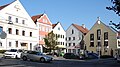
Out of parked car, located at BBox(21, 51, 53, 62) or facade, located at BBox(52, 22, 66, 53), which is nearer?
parked car, located at BBox(21, 51, 53, 62)

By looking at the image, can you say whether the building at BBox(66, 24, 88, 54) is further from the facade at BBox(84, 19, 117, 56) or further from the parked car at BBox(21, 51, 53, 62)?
the parked car at BBox(21, 51, 53, 62)

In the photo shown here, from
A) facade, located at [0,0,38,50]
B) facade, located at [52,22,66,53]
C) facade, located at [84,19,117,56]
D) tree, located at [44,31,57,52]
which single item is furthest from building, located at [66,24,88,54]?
facade, located at [0,0,38,50]

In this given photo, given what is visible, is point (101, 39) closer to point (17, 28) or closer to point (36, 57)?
point (17, 28)

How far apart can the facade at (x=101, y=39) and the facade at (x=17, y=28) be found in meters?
24.8

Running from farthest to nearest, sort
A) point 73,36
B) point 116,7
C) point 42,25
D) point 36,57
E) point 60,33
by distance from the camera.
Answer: point 73,36 → point 60,33 → point 42,25 → point 36,57 → point 116,7

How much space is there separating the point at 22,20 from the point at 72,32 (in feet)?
108

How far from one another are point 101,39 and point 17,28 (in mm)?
33822

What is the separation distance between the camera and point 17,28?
6769cm

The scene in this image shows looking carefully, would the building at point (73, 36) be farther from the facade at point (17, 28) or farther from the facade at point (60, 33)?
the facade at point (17, 28)

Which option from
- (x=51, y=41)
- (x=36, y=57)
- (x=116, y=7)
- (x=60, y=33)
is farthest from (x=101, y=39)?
(x=116, y=7)

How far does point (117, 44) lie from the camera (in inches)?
3455

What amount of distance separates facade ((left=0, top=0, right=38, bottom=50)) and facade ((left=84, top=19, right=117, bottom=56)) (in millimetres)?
24817

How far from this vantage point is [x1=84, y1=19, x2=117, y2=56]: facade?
8881cm

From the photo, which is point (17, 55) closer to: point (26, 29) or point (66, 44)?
point (26, 29)
